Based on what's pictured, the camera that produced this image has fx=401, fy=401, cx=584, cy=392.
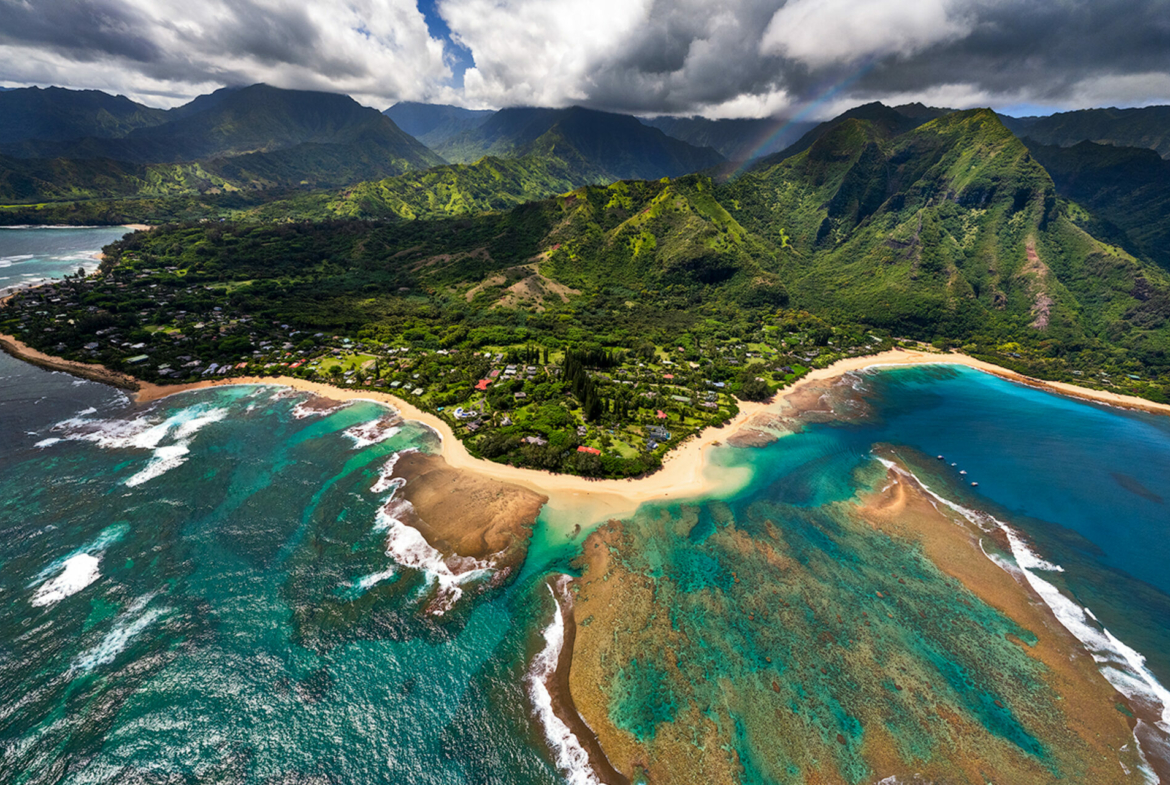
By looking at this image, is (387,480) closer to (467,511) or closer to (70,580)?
(467,511)

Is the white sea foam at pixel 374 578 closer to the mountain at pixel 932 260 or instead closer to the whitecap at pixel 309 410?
the whitecap at pixel 309 410

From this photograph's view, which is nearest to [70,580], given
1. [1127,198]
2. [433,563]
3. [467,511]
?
[433,563]

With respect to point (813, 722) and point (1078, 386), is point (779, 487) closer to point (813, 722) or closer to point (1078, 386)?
point (813, 722)

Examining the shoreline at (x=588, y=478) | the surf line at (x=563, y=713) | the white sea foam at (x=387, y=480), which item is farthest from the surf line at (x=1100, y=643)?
the white sea foam at (x=387, y=480)

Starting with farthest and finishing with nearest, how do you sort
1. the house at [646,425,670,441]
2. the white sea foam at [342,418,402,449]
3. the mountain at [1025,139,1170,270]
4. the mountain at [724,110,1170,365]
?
the mountain at [1025,139,1170,270]
the mountain at [724,110,1170,365]
the house at [646,425,670,441]
the white sea foam at [342,418,402,449]

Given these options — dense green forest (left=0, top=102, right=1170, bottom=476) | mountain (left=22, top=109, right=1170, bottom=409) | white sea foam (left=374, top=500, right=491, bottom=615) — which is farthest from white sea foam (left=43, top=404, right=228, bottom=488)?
mountain (left=22, top=109, right=1170, bottom=409)

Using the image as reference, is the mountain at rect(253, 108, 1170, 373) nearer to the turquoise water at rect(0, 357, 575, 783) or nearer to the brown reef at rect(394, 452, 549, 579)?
the brown reef at rect(394, 452, 549, 579)

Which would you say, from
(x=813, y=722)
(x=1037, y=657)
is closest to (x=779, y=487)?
(x=1037, y=657)
